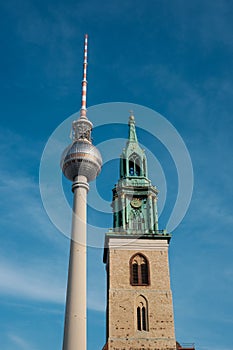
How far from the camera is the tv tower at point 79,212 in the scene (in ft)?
156

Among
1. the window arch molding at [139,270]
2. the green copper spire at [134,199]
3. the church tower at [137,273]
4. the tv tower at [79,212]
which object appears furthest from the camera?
the green copper spire at [134,199]

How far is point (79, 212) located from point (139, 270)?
9802 mm

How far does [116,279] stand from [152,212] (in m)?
11.2

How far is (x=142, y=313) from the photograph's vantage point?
54438 mm

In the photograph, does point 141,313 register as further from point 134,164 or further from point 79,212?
point 134,164

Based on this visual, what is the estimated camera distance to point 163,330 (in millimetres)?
53312

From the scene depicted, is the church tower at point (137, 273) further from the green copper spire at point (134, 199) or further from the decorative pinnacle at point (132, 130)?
the decorative pinnacle at point (132, 130)

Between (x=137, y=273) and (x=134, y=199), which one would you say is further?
(x=134, y=199)

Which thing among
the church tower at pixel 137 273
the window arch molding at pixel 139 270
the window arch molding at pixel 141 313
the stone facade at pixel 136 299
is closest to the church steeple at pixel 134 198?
the church tower at pixel 137 273

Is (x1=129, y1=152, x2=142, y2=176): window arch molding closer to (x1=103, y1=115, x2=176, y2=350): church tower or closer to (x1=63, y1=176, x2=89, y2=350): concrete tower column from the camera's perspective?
(x1=103, y1=115, x2=176, y2=350): church tower

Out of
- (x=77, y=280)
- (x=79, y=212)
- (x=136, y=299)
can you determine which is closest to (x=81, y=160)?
(x=79, y=212)

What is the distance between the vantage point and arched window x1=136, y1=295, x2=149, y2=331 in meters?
53.6

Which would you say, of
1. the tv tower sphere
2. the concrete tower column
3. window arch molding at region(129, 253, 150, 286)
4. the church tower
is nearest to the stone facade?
the church tower

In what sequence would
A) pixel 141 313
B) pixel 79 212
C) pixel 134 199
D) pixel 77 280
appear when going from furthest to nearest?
pixel 134 199, pixel 79 212, pixel 141 313, pixel 77 280
